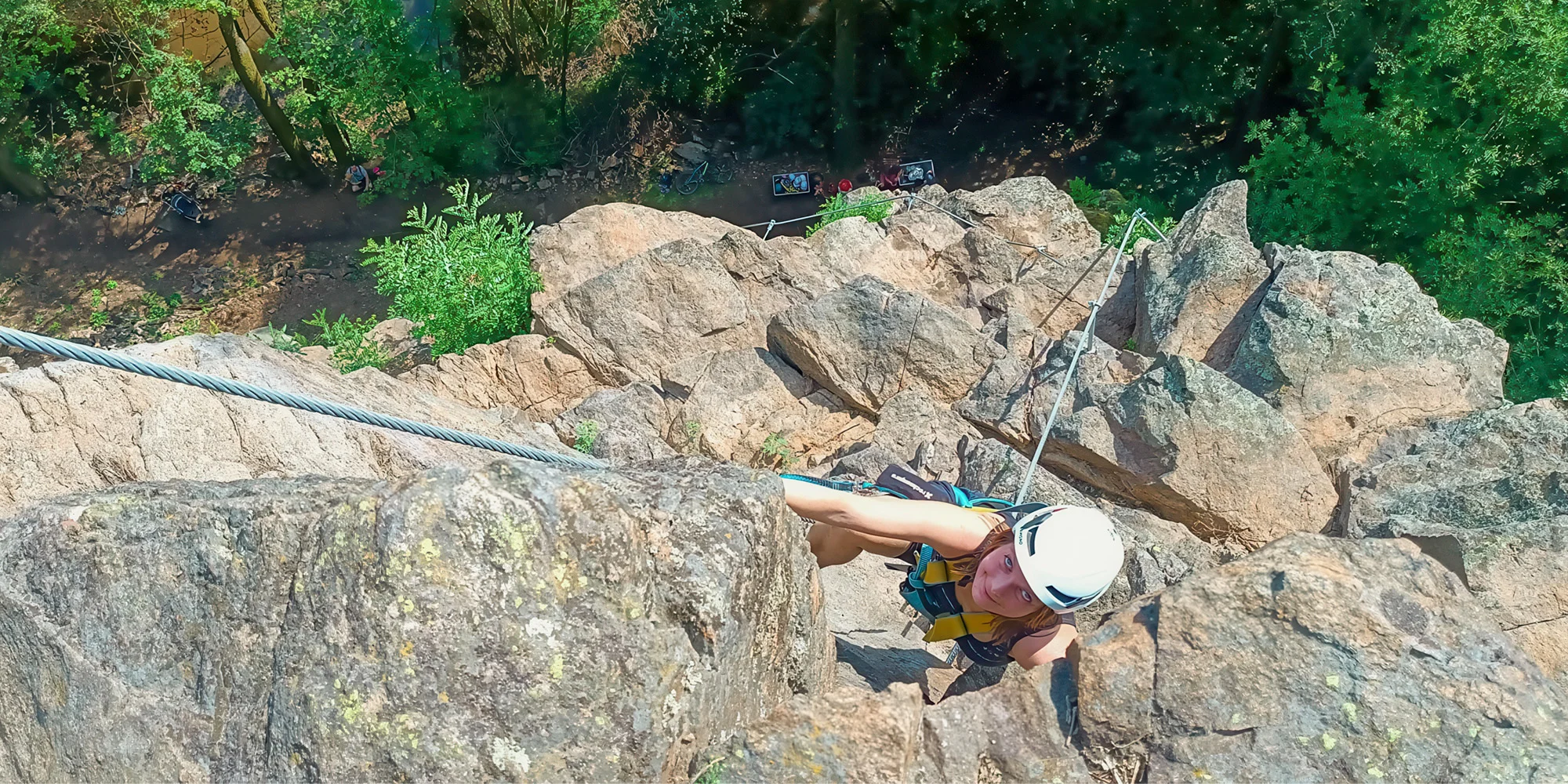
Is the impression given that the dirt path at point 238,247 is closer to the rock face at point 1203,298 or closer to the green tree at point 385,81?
the green tree at point 385,81

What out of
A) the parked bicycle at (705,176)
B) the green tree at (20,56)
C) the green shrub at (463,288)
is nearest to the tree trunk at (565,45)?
the parked bicycle at (705,176)

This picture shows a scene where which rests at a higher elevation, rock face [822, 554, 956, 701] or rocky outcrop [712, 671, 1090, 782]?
rocky outcrop [712, 671, 1090, 782]

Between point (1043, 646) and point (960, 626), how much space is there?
42 centimetres

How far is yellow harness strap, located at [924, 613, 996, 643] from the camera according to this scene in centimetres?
Result: 383

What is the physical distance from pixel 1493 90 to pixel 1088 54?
693 centimetres

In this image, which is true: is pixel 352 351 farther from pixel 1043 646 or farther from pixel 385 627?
pixel 1043 646

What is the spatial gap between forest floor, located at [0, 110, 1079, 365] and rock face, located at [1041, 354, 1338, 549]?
10.9 m

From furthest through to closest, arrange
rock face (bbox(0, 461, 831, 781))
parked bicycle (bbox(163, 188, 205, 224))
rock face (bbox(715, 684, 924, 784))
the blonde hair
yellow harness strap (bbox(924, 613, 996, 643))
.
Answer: parked bicycle (bbox(163, 188, 205, 224)) → yellow harness strap (bbox(924, 613, 996, 643)) → the blonde hair → rock face (bbox(715, 684, 924, 784)) → rock face (bbox(0, 461, 831, 781))

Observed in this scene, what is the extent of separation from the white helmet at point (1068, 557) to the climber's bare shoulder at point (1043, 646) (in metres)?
0.13

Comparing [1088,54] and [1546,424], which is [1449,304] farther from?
[1088,54]

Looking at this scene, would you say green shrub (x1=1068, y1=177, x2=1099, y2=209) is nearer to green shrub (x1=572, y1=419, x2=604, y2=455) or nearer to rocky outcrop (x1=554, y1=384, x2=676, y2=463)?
rocky outcrop (x1=554, y1=384, x2=676, y2=463)

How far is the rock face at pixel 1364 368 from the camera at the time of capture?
6102mm

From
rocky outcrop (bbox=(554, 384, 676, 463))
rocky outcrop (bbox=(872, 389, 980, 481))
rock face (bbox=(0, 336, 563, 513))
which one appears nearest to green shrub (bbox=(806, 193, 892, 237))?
rocky outcrop (bbox=(554, 384, 676, 463))

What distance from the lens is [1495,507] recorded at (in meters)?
4.62
